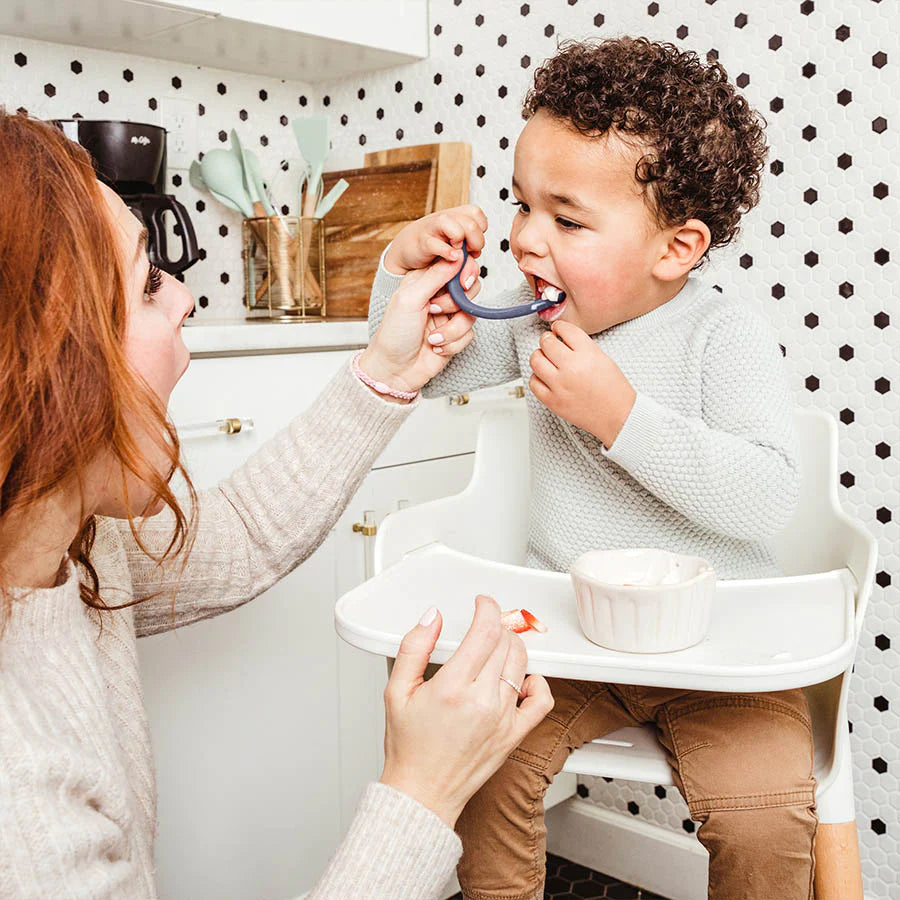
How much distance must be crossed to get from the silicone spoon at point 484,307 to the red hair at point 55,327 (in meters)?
0.43

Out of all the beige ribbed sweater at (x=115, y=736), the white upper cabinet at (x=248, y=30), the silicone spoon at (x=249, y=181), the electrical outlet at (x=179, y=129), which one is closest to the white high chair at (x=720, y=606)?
the beige ribbed sweater at (x=115, y=736)

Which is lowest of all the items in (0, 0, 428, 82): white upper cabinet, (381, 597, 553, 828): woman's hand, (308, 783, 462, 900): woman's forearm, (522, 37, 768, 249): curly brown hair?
(308, 783, 462, 900): woman's forearm

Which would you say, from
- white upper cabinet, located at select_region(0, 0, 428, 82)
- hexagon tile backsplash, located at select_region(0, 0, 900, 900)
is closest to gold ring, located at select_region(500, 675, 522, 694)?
hexagon tile backsplash, located at select_region(0, 0, 900, 900)

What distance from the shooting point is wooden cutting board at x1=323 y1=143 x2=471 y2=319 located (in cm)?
179

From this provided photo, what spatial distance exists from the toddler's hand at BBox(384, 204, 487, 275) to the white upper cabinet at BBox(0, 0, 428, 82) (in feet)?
2.39

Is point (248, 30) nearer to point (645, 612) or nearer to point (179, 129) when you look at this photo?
point (179, 129)

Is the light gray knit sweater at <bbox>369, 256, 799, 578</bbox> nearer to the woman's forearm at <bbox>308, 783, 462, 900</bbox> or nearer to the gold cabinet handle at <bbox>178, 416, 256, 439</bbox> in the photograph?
the gold cabinet handle at <bbox>178, 416, 256, 439</bbox>

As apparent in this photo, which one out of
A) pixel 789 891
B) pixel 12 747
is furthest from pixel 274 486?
pixel 789 891

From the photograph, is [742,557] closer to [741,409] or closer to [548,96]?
[741,409]

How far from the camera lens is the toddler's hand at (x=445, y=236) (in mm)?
1037

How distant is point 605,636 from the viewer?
33.1 inches

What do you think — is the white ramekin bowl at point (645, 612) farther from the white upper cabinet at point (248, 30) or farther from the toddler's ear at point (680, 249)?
the white upper cabinet at point (248, 30)

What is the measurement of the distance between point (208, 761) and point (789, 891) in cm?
75

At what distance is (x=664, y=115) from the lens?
3.40ft
